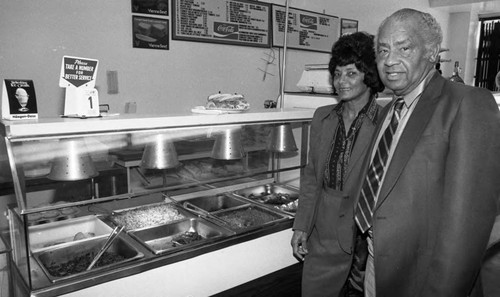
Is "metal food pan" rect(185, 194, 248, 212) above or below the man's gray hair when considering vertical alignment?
below

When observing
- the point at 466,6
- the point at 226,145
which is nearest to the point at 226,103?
the point at 226,145

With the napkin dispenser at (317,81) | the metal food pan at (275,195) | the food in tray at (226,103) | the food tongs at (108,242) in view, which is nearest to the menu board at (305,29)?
the napkin dispenser at (317,81)

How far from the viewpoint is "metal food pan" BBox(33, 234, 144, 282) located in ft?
5.73

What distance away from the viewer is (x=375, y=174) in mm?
1526

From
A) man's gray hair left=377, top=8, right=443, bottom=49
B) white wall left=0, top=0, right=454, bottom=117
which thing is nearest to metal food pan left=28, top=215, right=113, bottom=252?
white wall left=0, top=0, right=454, bottom=117

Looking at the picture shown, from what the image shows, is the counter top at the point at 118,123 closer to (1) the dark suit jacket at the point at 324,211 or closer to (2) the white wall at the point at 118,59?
(1) the dark suit jacket at the point at 324,211

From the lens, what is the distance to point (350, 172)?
6.39 ft

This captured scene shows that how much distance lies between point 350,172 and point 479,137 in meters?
0.75

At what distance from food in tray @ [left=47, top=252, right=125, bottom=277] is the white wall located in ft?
→ 5.86

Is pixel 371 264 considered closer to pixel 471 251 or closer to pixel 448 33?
pixel 471 251

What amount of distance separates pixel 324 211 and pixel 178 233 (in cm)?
89

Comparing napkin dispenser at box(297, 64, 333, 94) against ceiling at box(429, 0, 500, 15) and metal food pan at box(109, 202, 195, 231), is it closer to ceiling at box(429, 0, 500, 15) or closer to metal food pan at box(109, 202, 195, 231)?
metal food pan at box(109, 202, 195, 231)

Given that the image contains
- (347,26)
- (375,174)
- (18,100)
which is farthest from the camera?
(347,26)

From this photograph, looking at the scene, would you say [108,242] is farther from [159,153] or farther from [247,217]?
[247,217]
